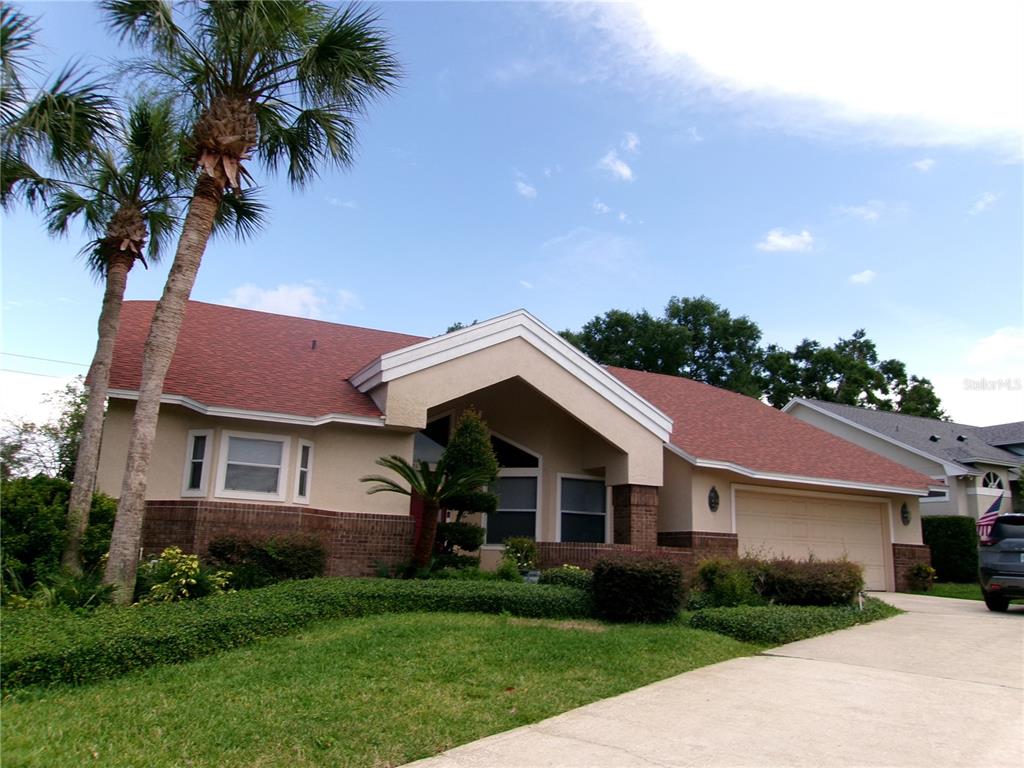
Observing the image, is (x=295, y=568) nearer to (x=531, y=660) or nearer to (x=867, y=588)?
(x=531, y=660)

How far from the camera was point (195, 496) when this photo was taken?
14297 mm

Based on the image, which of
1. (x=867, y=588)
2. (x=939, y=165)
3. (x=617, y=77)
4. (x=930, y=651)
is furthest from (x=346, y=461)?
(x=867, y=588)

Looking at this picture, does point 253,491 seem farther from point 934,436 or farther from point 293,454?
point 934,436

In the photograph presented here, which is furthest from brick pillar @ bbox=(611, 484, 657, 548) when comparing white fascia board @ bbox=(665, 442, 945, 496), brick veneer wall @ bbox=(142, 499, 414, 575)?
brick veneer wall @ bbox=(142, 499, 414, 575)

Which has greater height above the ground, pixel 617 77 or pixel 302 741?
pixel 617 77

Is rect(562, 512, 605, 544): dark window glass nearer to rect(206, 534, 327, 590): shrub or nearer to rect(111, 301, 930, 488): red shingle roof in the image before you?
rect(111, 301, 930, 488): red shingle roof

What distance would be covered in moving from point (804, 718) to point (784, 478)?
12.3 metres

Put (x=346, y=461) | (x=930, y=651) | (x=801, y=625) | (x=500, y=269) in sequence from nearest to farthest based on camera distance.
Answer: (x=930, y=651) → (x=801, y=625) → (x=346, y=461) → (x=500, y=269)

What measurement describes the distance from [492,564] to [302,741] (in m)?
11.5

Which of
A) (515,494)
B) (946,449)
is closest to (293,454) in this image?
(515,494)

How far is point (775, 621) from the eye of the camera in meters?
11.2

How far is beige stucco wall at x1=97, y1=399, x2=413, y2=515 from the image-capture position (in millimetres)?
14047

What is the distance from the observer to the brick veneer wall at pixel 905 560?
20781 mm

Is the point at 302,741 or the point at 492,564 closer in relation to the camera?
the point at 302,741
